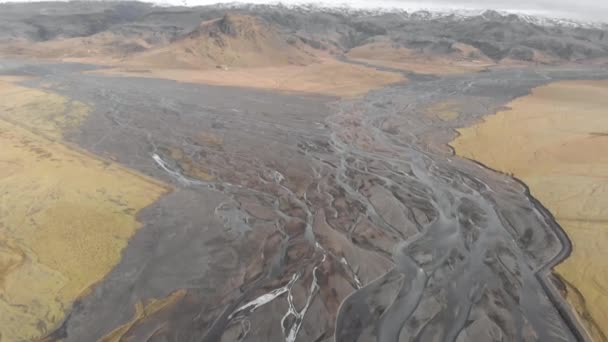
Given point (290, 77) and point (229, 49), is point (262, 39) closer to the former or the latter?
point (229, 49)

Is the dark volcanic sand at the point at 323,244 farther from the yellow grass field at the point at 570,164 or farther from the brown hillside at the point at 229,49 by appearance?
the brown hillside at the point at 229,49

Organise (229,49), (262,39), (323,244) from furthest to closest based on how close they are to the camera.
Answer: (262,39) → (229,49) → (323,244)

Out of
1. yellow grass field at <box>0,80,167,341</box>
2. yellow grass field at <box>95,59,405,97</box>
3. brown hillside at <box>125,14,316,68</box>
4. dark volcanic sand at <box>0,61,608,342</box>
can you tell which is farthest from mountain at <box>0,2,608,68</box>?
yellow grass field at <box>0,80,167,341</box>

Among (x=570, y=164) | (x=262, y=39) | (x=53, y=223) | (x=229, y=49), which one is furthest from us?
(x=262, y=39)

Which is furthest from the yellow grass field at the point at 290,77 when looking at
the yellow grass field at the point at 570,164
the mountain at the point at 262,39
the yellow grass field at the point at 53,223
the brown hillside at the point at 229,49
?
the yellow grass field at the point at 53,223

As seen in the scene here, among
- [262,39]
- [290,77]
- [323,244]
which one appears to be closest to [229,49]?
[262,39]

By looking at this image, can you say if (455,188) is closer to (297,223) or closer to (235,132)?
(297,223)
